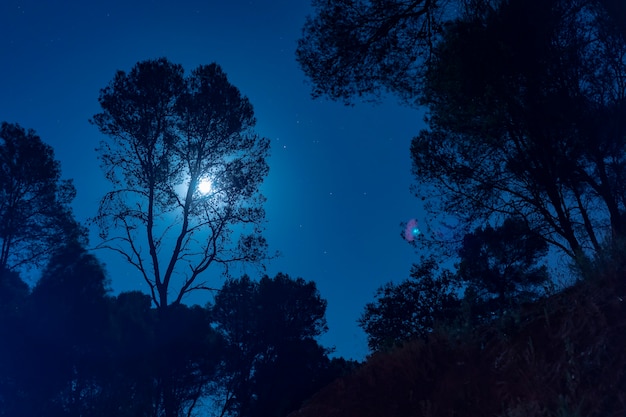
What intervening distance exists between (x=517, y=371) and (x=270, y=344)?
84.8 ft

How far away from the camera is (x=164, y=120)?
17188mm

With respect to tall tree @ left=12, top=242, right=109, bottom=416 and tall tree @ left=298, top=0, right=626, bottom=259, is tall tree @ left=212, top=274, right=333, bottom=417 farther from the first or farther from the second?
tall tree @ left=298, top=0, right=626, bottom=259

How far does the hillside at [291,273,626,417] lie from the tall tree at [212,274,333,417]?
21013 millimetres

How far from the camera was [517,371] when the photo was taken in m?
4.35

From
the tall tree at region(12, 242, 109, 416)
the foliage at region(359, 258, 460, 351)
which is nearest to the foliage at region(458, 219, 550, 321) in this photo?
the foliage at region(359, 258, 460, 351)

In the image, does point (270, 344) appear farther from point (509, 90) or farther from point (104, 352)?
point (509, 90)

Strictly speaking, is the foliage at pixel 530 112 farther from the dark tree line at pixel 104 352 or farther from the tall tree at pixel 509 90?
the dark tree line at pixel 104 352

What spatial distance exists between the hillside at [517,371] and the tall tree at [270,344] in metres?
21.0

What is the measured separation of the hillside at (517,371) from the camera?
3640 millimetres

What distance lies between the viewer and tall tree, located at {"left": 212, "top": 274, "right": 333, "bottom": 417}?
1069 inches

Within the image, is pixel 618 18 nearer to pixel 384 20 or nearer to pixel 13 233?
pixel 384 20

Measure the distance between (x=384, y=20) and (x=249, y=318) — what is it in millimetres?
20453

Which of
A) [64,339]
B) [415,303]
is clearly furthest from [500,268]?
[64,339]

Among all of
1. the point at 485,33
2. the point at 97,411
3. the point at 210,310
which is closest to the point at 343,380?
the point at 485,33
